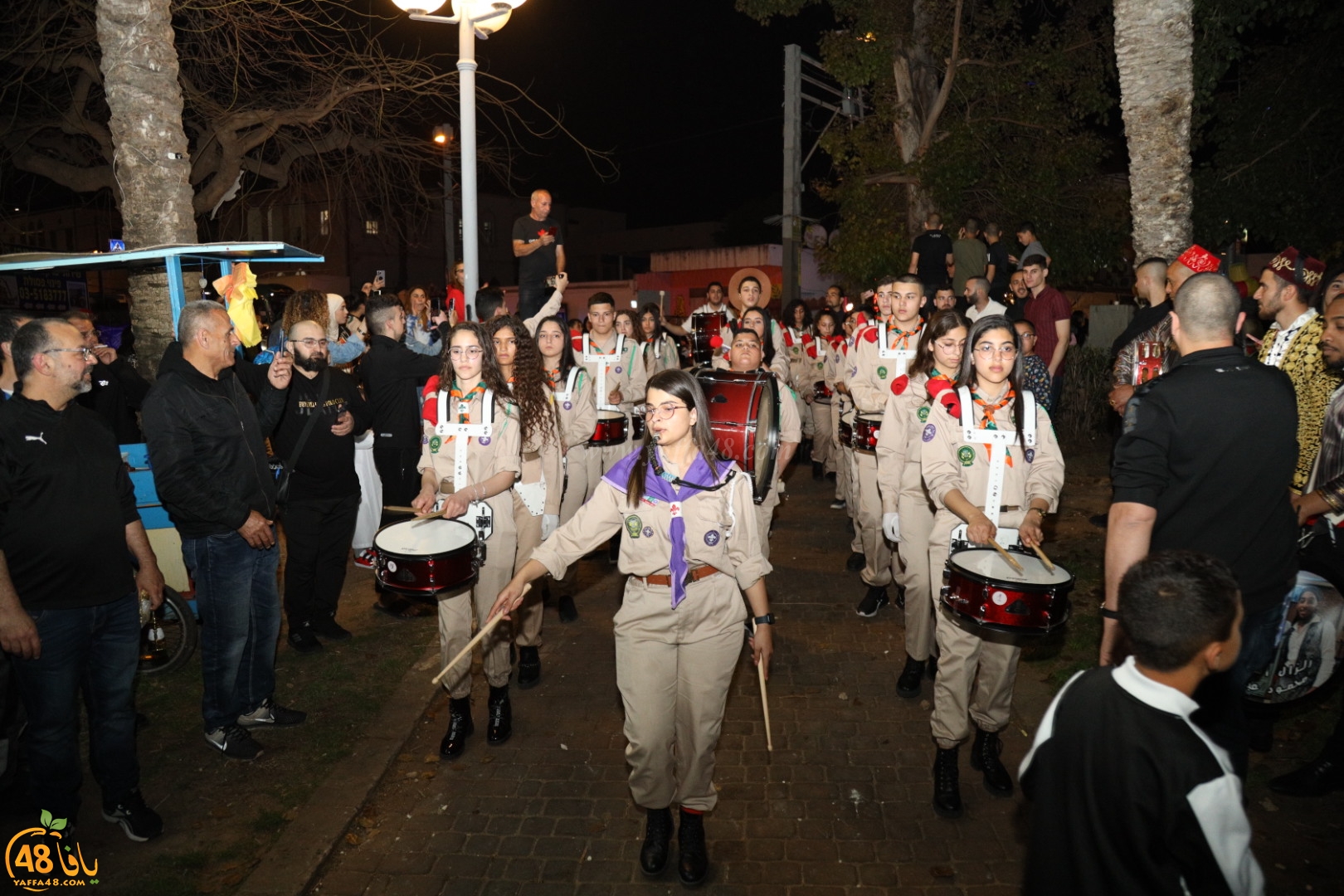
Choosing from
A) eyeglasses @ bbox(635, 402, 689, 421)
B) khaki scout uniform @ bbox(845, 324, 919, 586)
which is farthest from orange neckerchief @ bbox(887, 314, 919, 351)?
eyeglasses @ bbox(635, 402, 689, 421)

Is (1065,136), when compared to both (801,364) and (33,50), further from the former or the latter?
(33,50)

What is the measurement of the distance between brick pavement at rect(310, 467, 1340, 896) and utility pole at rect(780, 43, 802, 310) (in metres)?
16.3

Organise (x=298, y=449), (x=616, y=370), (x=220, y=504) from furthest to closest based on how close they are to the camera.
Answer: (x=616, y=370) → (x=298, y=449) → (x=220, y=504)

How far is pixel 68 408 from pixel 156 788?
2.09m

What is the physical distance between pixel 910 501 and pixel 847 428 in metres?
2.27

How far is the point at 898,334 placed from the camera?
7.32m

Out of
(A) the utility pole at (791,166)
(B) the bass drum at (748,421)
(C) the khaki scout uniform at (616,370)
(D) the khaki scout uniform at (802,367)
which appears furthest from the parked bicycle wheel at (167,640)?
(A) the utility pole at (791,166)

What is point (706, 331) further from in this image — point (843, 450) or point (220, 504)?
point (220, 504)

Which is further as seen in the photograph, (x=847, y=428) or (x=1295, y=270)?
(x=847, y=428)

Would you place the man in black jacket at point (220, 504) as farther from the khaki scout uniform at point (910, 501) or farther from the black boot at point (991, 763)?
the black boot at point (991, 763)

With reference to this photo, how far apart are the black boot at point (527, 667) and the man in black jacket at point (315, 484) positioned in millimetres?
1598

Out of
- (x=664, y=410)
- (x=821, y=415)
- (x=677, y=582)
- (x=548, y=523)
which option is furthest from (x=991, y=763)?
(x=821, y=415)

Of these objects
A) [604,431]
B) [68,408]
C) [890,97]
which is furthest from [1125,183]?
[68,408]

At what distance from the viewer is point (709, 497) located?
3852 mm
